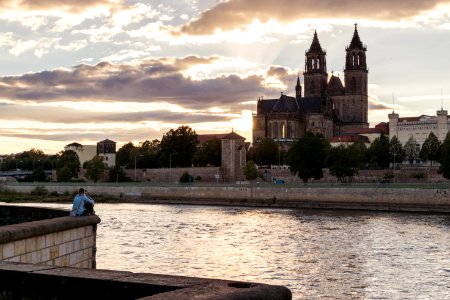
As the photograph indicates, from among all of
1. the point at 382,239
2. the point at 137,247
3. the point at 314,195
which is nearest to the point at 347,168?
the point at 314,195

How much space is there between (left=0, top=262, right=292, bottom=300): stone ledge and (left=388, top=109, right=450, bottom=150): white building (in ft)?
393

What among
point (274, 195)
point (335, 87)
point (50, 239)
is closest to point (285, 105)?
point (335, 87)

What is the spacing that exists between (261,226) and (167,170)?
6537 cm

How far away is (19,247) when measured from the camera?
9406mm

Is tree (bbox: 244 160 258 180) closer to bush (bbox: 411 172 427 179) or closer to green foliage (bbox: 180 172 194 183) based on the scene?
green foliage (bbox: 180 172 194 183)

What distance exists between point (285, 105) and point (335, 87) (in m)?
21.6

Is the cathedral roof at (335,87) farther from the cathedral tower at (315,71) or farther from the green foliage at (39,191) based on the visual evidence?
the green foliage at (39,191)

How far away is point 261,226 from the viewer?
1567 inches

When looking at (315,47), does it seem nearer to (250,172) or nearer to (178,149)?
(178,149)

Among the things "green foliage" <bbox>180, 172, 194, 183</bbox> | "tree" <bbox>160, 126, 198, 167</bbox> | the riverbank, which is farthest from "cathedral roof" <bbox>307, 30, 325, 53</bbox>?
the riverbank

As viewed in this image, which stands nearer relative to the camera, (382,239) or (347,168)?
(382,239)

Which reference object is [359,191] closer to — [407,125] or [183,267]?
[183,267]

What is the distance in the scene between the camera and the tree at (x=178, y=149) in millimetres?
110812

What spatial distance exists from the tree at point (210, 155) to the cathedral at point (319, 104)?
19.3 meters
